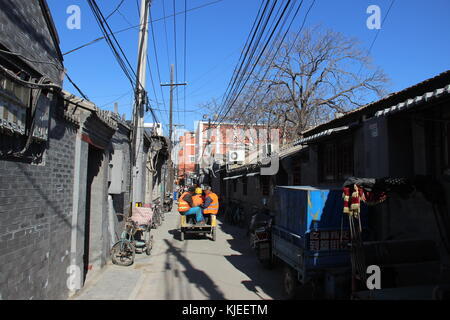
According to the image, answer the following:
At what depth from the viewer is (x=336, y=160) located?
29.3 feet

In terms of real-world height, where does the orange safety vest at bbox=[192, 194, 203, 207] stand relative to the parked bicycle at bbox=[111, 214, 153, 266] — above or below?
above

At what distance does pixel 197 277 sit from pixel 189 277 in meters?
0.18

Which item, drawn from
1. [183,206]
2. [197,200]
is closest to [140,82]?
[183,206]

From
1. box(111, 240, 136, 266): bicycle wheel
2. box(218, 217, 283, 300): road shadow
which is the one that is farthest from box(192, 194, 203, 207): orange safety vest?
box(111, 240, 136, 266): bicycle wheel

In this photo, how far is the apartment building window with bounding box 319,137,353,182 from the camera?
27.3ft

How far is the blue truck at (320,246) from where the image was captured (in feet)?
17.2

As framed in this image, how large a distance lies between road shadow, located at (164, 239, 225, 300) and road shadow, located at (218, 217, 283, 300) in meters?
0.73

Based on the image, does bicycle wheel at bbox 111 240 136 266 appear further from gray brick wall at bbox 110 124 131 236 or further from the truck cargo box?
the truck cargo box

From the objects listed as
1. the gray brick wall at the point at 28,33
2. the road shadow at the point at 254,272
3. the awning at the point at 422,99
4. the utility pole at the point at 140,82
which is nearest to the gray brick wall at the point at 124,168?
the utility pole at the point at 140,82

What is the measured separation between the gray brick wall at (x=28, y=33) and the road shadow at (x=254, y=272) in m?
5.45

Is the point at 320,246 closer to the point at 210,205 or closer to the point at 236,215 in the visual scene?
the point at 210,205

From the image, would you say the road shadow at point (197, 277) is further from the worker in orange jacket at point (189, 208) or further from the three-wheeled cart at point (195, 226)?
the worker in orange jacket at point (189, 208)
